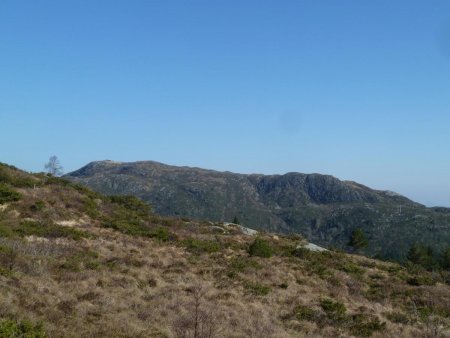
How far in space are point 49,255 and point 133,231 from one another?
10.7 m

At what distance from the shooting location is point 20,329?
7867 mm

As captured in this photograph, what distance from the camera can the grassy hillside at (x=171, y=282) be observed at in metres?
10.3

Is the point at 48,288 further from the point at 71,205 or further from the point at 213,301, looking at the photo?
the point at 71,205

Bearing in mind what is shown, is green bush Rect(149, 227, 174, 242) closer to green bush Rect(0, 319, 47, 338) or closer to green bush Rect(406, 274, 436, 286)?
green bush Rect(406, 274, 436, 286)

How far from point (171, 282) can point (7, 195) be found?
14065 millimetres

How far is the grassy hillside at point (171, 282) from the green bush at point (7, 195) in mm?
63

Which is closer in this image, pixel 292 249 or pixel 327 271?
pixel 327 271

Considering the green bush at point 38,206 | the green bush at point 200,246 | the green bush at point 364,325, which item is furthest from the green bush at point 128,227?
the green bush at point 364,325

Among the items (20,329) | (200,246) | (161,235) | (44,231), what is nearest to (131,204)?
(161,235)

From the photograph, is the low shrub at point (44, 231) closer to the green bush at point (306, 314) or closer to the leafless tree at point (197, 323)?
the leafless tree at point (197, 323)

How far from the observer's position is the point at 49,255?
16.5 meters

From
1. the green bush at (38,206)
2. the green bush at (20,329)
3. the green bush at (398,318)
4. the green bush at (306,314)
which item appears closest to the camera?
the green bush at (20,329)

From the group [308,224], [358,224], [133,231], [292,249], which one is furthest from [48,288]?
[308,224]

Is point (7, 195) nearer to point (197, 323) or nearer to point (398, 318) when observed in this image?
point (197, 323)
